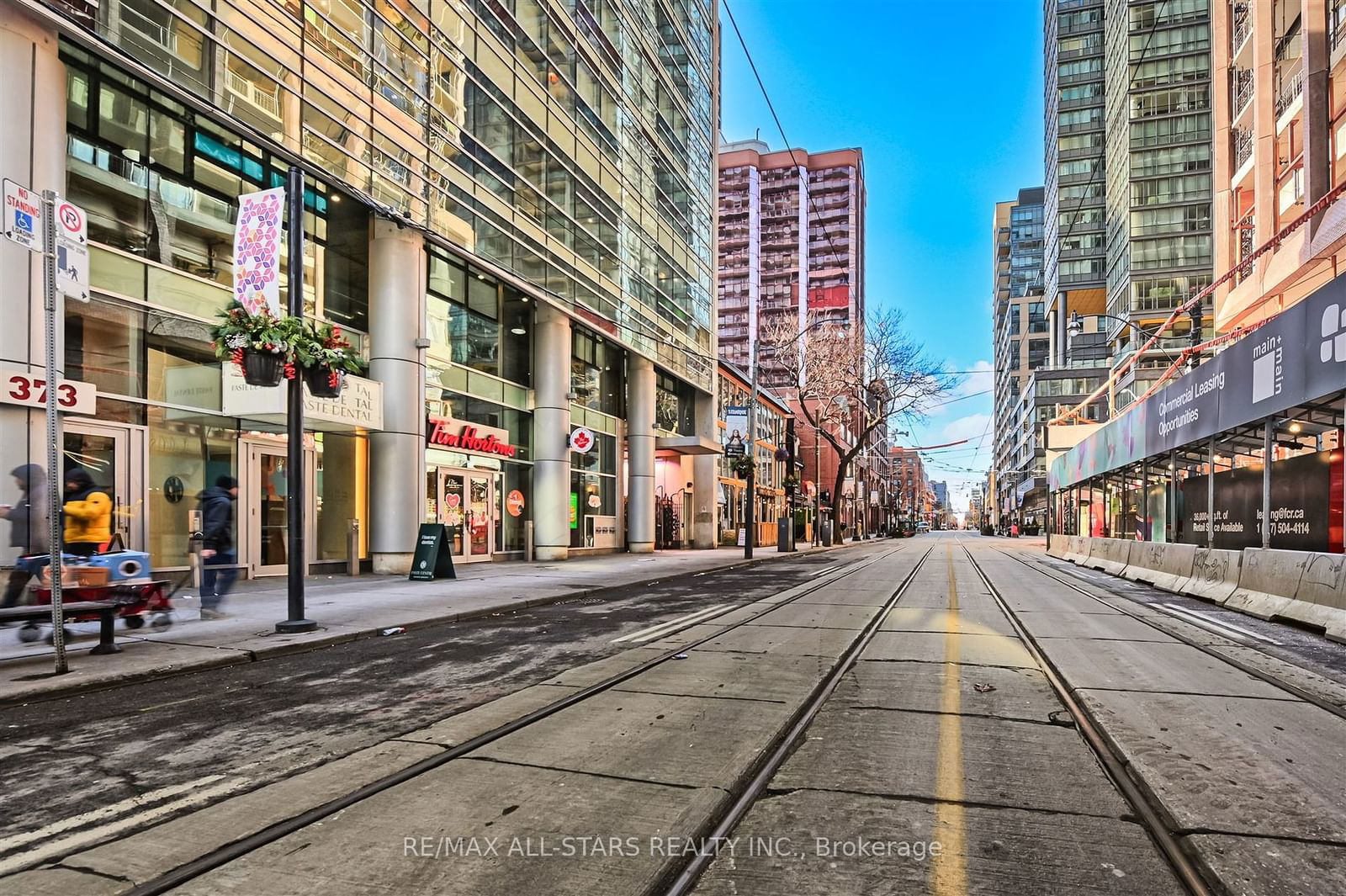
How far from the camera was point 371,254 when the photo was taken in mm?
19891

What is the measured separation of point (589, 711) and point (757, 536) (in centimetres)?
4360

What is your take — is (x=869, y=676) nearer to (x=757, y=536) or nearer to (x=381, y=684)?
(x=381, y=684)

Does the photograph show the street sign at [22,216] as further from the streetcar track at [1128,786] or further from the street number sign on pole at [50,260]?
the streetcar track at [1128,786]

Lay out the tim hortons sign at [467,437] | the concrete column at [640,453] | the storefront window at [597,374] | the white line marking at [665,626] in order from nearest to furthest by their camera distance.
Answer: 1. the white line marking at [665,626]
2. the tim hortons sign at [467,437]
3. the storefront window at [597,374]
4. the concrete column at [640,453]

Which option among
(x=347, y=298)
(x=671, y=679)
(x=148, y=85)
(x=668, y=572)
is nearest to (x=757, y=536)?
(x=668, y=572)

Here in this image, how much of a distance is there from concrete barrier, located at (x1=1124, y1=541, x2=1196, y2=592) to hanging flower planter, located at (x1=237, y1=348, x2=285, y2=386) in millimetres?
17044

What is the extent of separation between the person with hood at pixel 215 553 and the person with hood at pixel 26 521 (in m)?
1.76

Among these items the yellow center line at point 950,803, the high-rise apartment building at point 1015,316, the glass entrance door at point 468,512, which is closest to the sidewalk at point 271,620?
the glass entrance door at point 468,512

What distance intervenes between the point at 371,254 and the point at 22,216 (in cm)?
1358

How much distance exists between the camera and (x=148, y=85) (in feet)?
47.8

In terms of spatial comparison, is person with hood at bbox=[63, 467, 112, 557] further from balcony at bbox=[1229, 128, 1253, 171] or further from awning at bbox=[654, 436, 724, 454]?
balcony at bbox=[1229, 128, 1253, 171]

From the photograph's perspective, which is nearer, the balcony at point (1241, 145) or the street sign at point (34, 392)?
the street sign at point (34, 392)

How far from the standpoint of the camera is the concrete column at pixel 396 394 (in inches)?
749

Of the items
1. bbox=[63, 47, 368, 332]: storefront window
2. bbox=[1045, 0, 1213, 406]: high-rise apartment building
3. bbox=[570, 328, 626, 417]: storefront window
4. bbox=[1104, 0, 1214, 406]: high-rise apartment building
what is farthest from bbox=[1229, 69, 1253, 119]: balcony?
bbox=[63, 47, 368, 332]: storefront window
